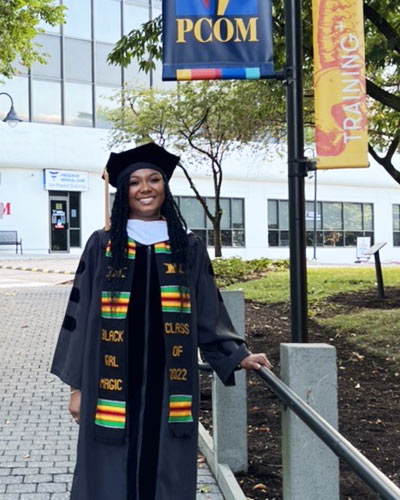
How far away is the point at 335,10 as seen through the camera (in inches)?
166

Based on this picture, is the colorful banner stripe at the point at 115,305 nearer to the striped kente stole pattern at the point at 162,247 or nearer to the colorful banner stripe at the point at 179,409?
the striped kente stole pattern at the point at 162,247

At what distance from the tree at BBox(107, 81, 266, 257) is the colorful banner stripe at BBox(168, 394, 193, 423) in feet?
45.7

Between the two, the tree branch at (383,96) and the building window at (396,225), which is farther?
the building window at (396,225)

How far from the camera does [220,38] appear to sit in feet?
14.3

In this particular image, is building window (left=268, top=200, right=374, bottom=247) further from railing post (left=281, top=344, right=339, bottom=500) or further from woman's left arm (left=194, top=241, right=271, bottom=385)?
railing post (left=281, top=344, right=339, bottom=500)

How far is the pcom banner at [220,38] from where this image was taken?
4340 mm

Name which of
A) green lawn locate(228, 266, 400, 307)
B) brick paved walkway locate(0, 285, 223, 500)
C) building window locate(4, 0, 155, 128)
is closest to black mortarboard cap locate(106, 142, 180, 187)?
brick paved walkway locate(0, 285, 223, 500)

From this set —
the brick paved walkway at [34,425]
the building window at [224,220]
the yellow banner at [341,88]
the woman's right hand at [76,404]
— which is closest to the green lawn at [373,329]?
the yellow banner at [341,88]

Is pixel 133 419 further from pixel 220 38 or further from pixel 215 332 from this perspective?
pixel 220 38

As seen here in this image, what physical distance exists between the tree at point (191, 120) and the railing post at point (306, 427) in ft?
46.4

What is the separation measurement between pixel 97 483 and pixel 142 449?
24 centimetres

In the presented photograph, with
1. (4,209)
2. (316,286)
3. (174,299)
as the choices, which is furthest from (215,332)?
(4,209)

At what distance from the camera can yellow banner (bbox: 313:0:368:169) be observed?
417 cm

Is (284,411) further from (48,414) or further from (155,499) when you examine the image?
(48,414)
